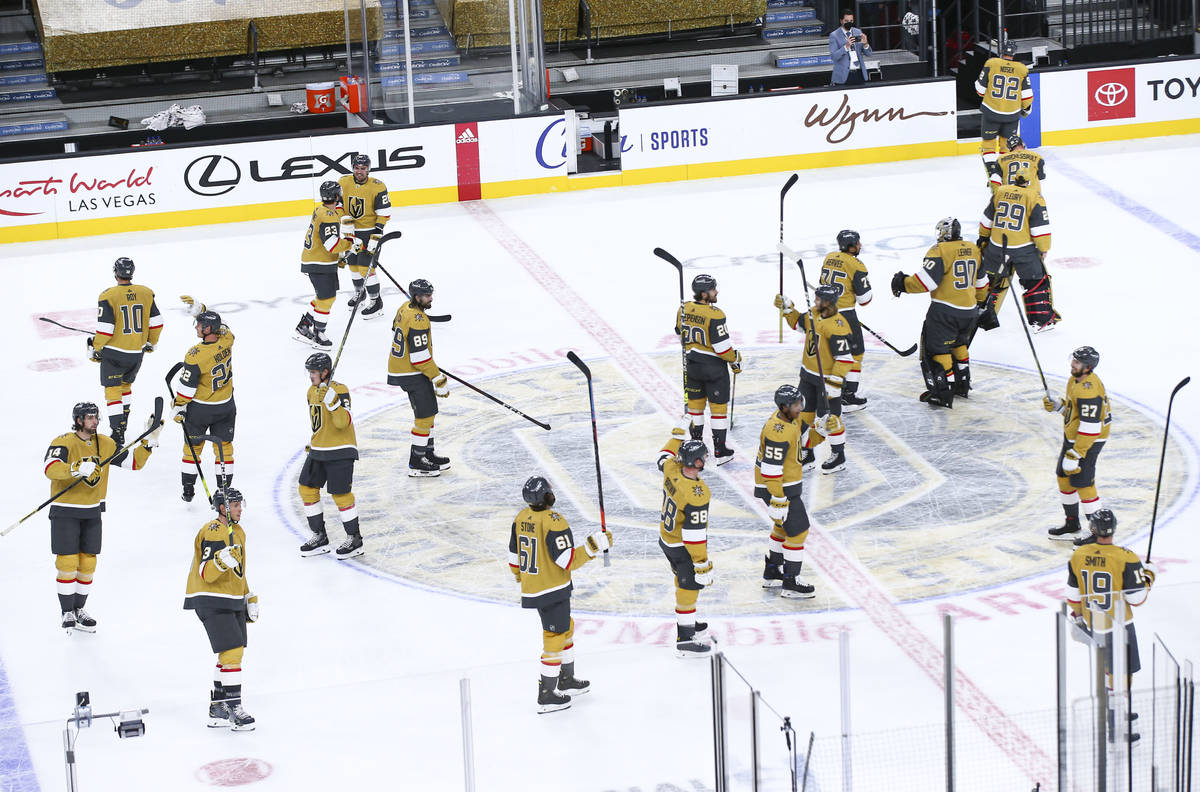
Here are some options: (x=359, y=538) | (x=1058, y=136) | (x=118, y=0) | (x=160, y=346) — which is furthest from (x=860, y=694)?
(x=118, y=0)

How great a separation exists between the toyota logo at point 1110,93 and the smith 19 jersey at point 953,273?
8.41m

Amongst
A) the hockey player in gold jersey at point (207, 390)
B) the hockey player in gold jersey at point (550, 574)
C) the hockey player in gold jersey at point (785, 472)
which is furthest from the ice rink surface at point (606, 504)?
the hockey player in gold jersey at point (207, 390)

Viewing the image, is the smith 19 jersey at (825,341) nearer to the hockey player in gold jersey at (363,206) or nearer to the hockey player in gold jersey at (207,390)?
the hockey player in gold jersey at (207,390)

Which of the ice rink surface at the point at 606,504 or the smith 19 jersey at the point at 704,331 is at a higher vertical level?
the smith 19 jersey at the point at 704,331

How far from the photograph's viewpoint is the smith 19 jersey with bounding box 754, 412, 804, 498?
9.99 meters

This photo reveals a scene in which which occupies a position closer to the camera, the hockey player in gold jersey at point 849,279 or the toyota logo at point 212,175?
the hockey player in gold jersey at point 849,279

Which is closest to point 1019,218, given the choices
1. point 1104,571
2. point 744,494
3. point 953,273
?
point 953,273

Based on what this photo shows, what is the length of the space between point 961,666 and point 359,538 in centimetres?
416

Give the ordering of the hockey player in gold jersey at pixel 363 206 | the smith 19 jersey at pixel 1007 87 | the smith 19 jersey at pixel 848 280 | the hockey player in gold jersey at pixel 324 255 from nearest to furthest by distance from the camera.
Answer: the smith 19 jersey at pixel 848 280 < the hockey player in gold jersey at pixel 324 255 < the hockey player in gold jersey at pixel 363 206 < the smith 19 jersey at pixel 1007 87

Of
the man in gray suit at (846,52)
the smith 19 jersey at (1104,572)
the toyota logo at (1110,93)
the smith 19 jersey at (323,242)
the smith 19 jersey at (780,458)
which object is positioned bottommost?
the smith 19 jersey at (1104,572)

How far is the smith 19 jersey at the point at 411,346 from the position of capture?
39.4 feet

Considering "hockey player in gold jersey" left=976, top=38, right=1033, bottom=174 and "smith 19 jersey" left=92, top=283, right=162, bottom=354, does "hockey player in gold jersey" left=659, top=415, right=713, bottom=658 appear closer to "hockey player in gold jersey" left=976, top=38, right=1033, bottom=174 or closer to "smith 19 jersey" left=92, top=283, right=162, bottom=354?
"smith 19 jersey" left=92, top=283, right=162, bottom=354

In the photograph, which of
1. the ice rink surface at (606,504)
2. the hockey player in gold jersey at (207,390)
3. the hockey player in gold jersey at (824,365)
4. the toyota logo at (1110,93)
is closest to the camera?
the ice rink surface at (606,504)

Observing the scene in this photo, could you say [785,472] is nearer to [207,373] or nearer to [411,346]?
[411,346]
